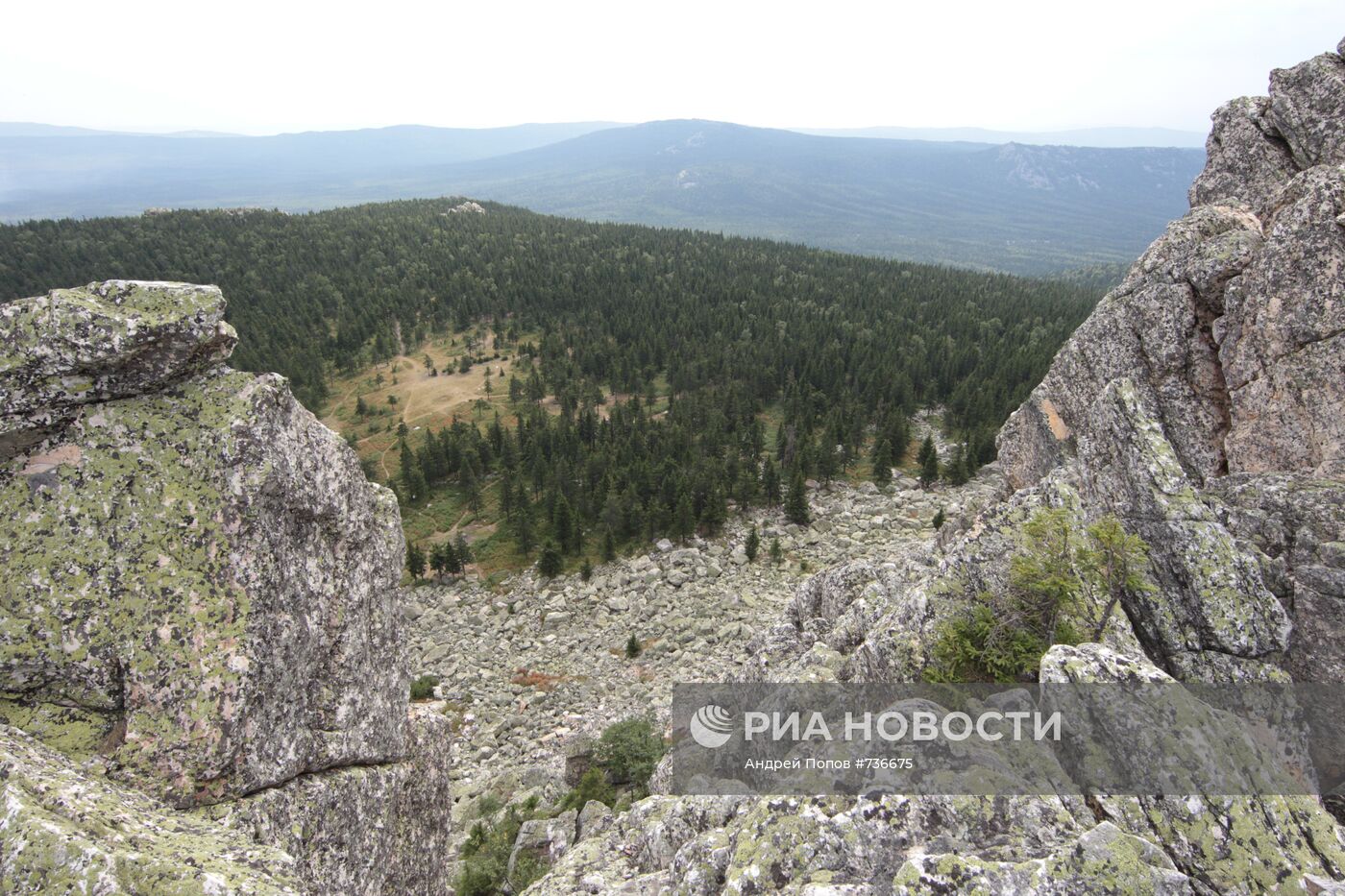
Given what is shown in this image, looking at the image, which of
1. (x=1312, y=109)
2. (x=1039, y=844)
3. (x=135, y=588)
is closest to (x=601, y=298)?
(x=1312, y=109)

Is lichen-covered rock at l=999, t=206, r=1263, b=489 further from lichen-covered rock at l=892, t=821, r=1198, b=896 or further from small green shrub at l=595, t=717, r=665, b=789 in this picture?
small green shrub at l=595, t=717, r=665, b=789

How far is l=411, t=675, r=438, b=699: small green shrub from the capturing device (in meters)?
29.9

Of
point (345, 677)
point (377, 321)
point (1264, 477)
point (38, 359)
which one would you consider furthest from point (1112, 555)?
point (377, 321)

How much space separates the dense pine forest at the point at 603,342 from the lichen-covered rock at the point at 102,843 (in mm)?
31903

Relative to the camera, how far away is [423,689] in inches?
1184

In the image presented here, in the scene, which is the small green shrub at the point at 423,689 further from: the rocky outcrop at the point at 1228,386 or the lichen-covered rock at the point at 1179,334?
the lichen-covered rock at the point at 1179,334

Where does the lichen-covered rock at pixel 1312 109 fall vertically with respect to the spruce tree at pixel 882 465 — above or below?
above

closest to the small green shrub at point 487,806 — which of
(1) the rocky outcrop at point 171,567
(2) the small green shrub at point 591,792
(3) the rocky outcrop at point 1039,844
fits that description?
(2) the small green shrub at point 591,792

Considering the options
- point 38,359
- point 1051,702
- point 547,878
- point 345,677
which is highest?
point 38,359

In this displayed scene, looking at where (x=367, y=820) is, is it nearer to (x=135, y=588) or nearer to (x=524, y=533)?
(x=135, y=588)

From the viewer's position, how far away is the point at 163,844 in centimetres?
677

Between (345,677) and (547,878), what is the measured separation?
624 centimetres

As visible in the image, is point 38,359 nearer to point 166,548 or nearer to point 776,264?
point 166,548

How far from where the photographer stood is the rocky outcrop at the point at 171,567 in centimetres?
830
